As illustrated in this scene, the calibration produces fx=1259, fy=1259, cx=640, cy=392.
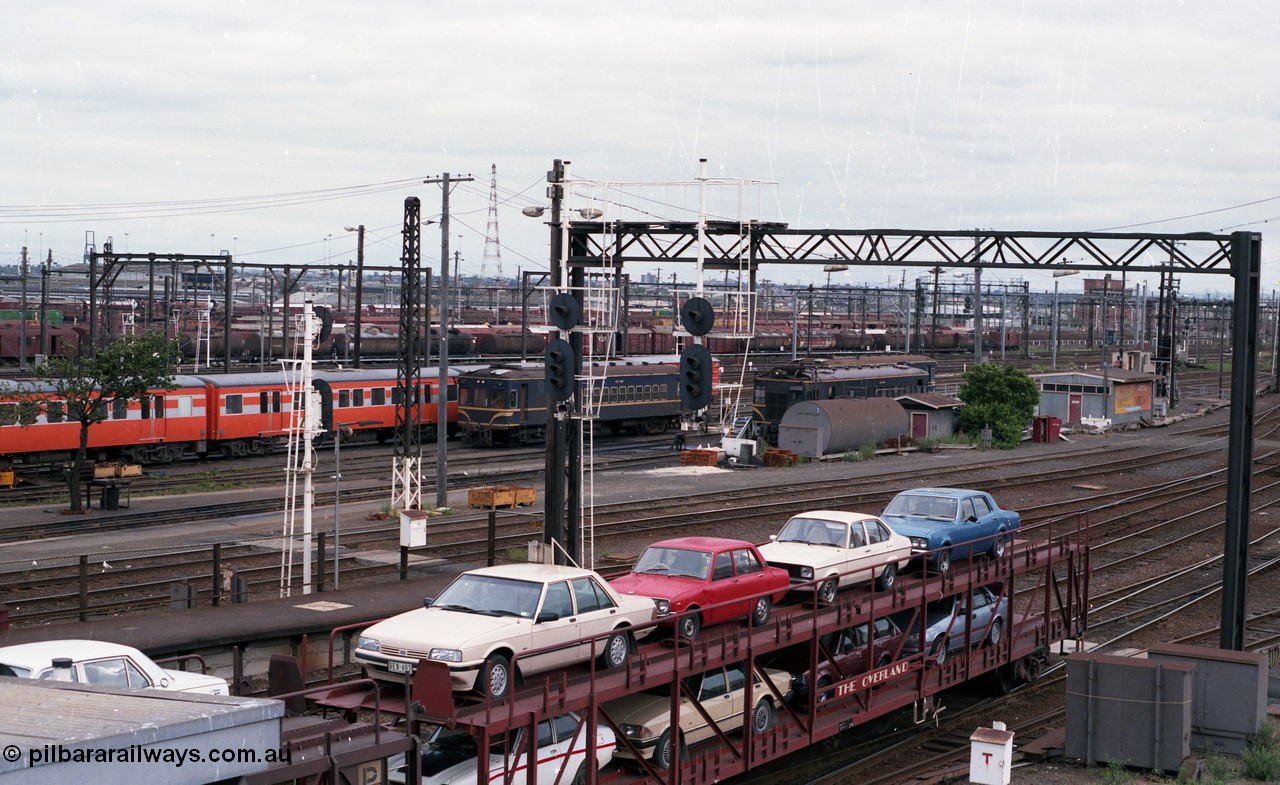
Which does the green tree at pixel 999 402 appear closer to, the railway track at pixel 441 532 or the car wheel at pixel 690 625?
the railway track at pixel 441 532

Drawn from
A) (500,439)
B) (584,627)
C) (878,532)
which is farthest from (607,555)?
(500,439)

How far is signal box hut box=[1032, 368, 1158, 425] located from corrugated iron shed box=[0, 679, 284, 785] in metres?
62.3

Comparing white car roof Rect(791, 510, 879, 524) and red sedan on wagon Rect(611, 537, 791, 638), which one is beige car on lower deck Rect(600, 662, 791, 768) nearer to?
red sedan on wagon Rect(611, 537, 791, 638)

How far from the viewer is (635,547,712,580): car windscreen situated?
16.0m

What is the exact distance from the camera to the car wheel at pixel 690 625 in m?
15.1

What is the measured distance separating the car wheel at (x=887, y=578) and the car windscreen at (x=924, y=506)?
3.25 m

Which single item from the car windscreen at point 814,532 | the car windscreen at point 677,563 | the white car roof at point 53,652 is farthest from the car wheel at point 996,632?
the white car roof at point 53,652

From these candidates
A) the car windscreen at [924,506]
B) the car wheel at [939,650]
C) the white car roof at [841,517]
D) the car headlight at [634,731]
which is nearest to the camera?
the car headlight at [634,731]

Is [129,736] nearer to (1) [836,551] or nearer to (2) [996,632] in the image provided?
(1) [836,551]

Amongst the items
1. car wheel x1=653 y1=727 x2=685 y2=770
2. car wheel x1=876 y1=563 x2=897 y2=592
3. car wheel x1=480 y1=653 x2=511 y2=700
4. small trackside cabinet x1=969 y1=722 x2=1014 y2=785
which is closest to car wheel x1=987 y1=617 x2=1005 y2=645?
car wheel x1=876 y1=563 x2=897 y2=592

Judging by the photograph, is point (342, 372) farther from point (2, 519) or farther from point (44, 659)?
point (44, 659)

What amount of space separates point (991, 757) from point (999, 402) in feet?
147

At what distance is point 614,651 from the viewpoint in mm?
13664

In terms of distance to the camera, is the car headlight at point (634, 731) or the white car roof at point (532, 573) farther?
the car headlight at point (634, 731)
